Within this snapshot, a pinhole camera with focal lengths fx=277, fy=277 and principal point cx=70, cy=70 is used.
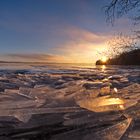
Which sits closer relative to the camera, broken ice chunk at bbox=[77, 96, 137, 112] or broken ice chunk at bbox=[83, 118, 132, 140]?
broken ice chunk at bbox=[83, 118, 132, 140]

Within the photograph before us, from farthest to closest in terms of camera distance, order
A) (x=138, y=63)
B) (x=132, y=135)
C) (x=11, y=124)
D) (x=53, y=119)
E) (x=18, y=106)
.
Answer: (x=138, y=63) → (x=18, y=106) → (x=53, y=119) → (x=11, y=124) → (x=132, y=135)

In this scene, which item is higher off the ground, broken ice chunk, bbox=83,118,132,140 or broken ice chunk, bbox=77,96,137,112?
broken ice chunk, bbox=77,96,137,112

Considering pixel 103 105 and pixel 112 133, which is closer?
pixel 112 133

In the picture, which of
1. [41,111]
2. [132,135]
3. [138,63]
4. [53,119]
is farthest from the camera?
[138,63]

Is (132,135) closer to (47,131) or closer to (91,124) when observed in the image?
(91,124)

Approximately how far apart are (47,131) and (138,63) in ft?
77.2

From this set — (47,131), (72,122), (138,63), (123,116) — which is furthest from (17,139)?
(138,63)

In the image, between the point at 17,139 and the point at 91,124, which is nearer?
the point at 17,139

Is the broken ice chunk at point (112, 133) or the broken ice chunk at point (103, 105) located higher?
the broken ice chunk at point (103, 105)

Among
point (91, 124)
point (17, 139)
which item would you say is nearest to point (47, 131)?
point (17, 139)

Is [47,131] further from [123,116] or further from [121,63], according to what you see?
[121,63]

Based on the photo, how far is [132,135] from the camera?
1.46m

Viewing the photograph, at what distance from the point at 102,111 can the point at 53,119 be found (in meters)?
0.44

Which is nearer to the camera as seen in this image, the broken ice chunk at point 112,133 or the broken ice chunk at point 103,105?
the broken ice chunk at point 112,133
